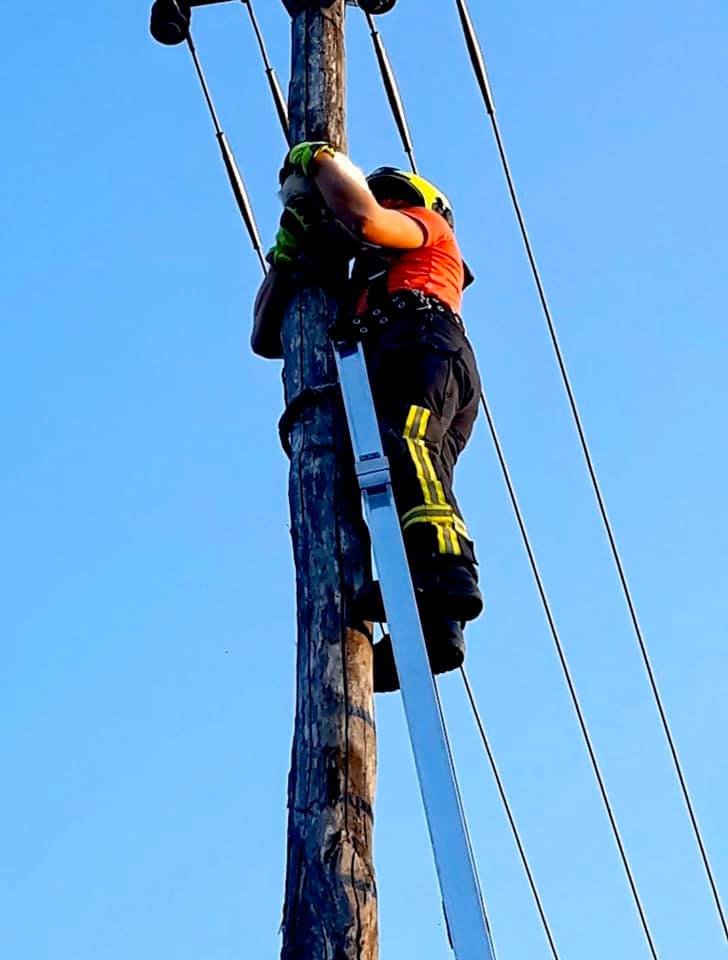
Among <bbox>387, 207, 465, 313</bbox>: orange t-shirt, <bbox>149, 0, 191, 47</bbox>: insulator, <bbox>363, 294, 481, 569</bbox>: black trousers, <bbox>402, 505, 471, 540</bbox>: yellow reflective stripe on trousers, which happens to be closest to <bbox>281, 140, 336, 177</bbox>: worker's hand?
<bbox>387, 207, 465, 313</bbox>: orange t-shirt

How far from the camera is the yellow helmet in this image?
4.57m

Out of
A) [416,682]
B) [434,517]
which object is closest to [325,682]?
[416,682]

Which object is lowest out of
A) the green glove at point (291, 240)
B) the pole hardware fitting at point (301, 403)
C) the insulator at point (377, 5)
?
the pole hardware fitting at point (301, 403)

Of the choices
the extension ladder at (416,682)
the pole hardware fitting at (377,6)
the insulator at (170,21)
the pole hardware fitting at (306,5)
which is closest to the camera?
the extension ladder at (416,682)

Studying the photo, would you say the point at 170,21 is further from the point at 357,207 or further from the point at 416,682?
the point at 416,682

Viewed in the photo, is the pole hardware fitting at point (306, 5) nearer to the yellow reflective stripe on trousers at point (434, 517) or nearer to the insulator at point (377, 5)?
the insulator at point (377, 5)

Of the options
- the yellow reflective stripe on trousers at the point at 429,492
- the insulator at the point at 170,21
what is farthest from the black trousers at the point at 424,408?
the insulator at the point at 170,21

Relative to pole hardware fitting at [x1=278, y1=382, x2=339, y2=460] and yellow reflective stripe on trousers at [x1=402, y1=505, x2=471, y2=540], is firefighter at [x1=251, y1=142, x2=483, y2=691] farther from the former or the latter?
pole hardware fitting at [x1=278, y1=382, x2=339, y2=460]

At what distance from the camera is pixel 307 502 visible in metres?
3.90

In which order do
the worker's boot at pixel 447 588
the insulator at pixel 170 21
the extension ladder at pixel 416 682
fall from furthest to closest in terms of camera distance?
the insulator at pixel 170 21 < the worker's boot at pixel 447 588 < the extension ladder at pixel 416 682

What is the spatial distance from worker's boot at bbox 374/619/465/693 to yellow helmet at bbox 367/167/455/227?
135 centimetres

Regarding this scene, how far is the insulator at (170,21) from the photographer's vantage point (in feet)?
19.2

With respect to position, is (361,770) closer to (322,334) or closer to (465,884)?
(465,884)

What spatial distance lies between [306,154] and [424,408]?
2.68 ft
